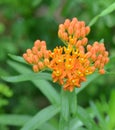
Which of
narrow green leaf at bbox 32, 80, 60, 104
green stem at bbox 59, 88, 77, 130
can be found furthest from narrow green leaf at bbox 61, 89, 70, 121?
narrow green leaf at bbox 32, 80, 60, 104

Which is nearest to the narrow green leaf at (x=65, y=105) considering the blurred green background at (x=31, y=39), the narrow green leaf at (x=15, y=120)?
the narrow green leaf at (x=15, y=120)

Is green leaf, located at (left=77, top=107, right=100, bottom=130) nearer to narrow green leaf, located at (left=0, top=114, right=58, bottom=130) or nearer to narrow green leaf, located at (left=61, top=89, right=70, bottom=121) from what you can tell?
narrow green leaf, located at (left=61, top=89, right=70, bottom=121)

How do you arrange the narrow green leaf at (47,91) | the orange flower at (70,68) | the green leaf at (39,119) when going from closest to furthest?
the orange flower at (70,68)
the green leaf at (39,119)
the narrow green leaf at (47,91)

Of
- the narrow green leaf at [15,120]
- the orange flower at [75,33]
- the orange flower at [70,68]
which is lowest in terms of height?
the orange flower at [70,68]

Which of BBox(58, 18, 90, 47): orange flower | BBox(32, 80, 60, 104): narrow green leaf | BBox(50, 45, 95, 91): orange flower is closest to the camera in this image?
BBox(50, 45, 95, 91): orange flower

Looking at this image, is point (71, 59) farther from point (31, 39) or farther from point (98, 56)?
point (31, 39)

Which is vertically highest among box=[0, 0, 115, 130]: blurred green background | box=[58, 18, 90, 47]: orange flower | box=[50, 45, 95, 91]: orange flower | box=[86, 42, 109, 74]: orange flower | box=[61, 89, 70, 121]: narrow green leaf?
box=[0, 0, 115, 130]: blurred green background

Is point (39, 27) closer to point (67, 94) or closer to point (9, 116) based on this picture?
point (9, 116)

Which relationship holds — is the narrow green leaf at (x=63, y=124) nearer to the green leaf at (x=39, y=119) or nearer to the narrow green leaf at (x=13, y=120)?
the green leaf at (x=39, y=119)
